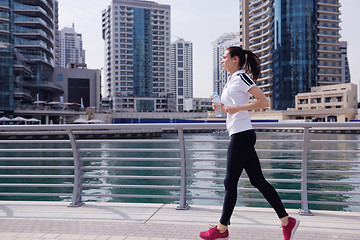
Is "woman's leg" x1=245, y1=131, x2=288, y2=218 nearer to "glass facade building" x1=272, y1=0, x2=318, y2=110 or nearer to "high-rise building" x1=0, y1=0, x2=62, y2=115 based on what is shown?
"high-rise building" x1=0, y1=0, x2=62, y2=115

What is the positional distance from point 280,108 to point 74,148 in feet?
324

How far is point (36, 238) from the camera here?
3.68 metres

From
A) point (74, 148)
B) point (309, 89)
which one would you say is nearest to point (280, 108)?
point (309, 89)

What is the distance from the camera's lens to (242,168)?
3.44m

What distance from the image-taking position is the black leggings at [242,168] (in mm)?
3344

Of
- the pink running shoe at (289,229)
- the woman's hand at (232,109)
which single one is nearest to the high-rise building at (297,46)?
the pink running shoe at (289,229)

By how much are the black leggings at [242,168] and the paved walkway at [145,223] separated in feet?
1.40

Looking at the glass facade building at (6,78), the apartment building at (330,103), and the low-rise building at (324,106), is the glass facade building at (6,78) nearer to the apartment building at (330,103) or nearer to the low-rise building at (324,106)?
the low-rise building at (324,106)

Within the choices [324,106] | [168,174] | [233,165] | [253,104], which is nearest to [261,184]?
[233,165]

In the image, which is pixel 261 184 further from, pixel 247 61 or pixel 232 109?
pixel 247 61

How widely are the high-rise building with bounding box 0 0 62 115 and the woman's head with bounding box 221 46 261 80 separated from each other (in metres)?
69.6

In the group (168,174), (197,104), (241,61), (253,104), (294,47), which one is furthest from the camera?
(197,104)

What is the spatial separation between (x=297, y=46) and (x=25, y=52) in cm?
6931

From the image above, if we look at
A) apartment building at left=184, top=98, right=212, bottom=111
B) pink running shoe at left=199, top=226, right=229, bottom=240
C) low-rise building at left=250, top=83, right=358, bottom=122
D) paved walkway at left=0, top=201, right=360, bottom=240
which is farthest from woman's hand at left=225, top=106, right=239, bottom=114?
apartment building at left=184, top=98, right=212, bottom=111
